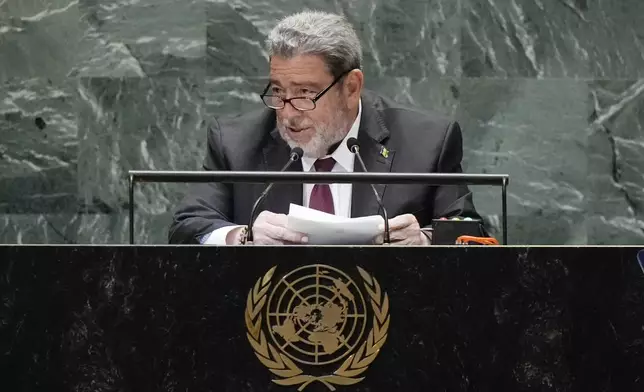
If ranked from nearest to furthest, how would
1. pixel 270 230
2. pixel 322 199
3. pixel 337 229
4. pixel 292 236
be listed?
pixel 337 229 < pixel 292 236 < pixel 270 230 < pixel 322 199

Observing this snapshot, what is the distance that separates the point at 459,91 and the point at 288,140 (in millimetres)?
1571

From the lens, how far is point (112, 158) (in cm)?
495

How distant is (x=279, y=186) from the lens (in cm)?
368

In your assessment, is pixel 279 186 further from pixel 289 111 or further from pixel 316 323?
pixel 316 323

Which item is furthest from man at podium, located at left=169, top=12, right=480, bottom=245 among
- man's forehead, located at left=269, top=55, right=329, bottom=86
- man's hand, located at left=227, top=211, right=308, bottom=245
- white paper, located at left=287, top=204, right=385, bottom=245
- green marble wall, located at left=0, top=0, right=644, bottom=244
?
green marble wall, located at left=0, top=0, right=644, bottom=244

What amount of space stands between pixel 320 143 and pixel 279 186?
21 centimetres

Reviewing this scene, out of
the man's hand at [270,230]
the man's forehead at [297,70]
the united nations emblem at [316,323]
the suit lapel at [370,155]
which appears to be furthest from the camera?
the suit lapel at [370,155]

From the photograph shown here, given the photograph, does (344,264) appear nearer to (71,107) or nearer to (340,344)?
(340,344)

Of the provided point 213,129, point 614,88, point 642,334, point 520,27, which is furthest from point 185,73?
point 642,334

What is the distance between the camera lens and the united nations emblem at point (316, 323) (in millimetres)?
2156

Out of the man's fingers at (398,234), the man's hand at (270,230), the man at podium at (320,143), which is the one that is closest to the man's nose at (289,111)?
the man at podium at (320,143)

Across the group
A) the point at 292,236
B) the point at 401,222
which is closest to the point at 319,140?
the point at 401,222

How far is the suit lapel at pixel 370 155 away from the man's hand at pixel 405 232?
0.42 m

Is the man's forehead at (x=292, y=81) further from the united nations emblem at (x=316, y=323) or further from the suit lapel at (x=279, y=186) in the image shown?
the united nations emblem at (x=316, y=323)
